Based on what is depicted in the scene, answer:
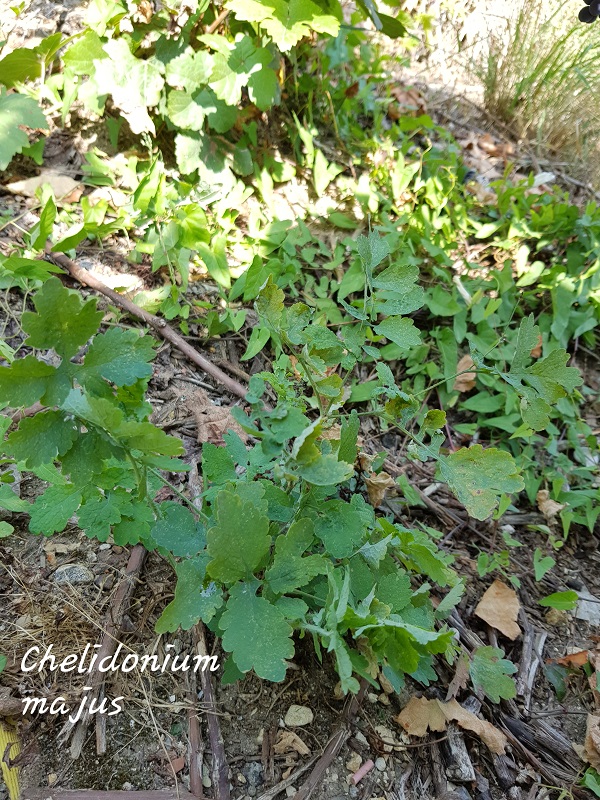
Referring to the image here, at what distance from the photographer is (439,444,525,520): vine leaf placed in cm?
115

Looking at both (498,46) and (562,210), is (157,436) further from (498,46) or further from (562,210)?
(498,46)

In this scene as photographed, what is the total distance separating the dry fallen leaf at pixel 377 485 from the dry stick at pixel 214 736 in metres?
0.59

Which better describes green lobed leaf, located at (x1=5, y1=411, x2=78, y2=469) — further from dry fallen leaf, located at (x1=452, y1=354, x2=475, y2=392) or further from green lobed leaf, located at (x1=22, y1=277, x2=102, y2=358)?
dry fallen leaf, located at (x1=452, y1=354, x2=475, y2=392)

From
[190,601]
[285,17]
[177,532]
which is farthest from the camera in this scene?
[285,17]

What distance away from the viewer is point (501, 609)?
1.68 m

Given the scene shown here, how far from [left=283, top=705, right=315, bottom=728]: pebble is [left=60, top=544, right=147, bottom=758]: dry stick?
0.40 metres

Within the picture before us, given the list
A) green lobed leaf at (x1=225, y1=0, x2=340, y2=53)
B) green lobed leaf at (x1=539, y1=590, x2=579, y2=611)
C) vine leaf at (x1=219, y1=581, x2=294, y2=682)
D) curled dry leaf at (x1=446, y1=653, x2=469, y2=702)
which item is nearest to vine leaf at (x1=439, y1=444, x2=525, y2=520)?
vine leaf at (x1=219, y1=581, x2=294, y2=682)

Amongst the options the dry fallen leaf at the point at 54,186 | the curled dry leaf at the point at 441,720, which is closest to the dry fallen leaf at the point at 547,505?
the curled dry leaf at the point at 441,720

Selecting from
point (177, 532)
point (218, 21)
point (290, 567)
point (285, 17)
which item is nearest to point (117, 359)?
point (177, 532)

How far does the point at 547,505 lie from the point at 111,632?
4.75ft

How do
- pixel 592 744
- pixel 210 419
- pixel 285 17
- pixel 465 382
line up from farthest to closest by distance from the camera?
1. pixel 465 382
2. pixel 285 17
3. pixel 210 419
4. pixel 592 744

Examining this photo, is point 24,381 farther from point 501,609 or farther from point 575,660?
point 575,660

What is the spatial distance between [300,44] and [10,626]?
2.60 m

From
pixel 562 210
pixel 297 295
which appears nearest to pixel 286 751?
pixel 297 295
